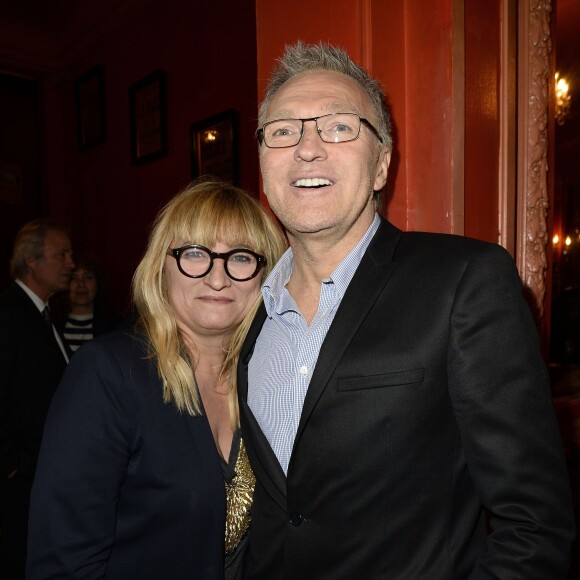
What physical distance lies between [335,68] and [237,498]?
1142 mm

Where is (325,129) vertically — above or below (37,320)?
above

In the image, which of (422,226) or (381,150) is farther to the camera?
(422,226)

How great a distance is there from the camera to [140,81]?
4.63m

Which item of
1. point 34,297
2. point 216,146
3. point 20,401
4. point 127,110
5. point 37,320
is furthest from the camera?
point 127,110

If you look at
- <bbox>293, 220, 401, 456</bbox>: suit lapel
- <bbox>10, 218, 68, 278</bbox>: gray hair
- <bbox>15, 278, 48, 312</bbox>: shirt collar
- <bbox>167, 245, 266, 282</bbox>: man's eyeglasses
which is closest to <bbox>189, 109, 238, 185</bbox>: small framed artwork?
<bbox>10, 218, 68, 278</bbox>: gray hair

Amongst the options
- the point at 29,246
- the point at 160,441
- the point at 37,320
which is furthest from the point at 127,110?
the point at 160,441

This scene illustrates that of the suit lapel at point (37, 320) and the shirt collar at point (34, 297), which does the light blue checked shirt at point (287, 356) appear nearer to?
the suit lapel at point (37, 320)

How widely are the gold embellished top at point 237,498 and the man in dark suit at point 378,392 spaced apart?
4.7 inches

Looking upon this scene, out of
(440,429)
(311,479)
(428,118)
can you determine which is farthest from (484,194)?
(311,479)

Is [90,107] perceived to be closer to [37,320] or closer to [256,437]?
[37,320]

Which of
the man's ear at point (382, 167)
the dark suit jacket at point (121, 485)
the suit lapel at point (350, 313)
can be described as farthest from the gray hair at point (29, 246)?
the suit lapel at point (350, 313)

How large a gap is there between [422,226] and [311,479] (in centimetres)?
79

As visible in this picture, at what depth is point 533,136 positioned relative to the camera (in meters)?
1.68

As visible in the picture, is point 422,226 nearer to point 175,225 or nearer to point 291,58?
point 291,58
